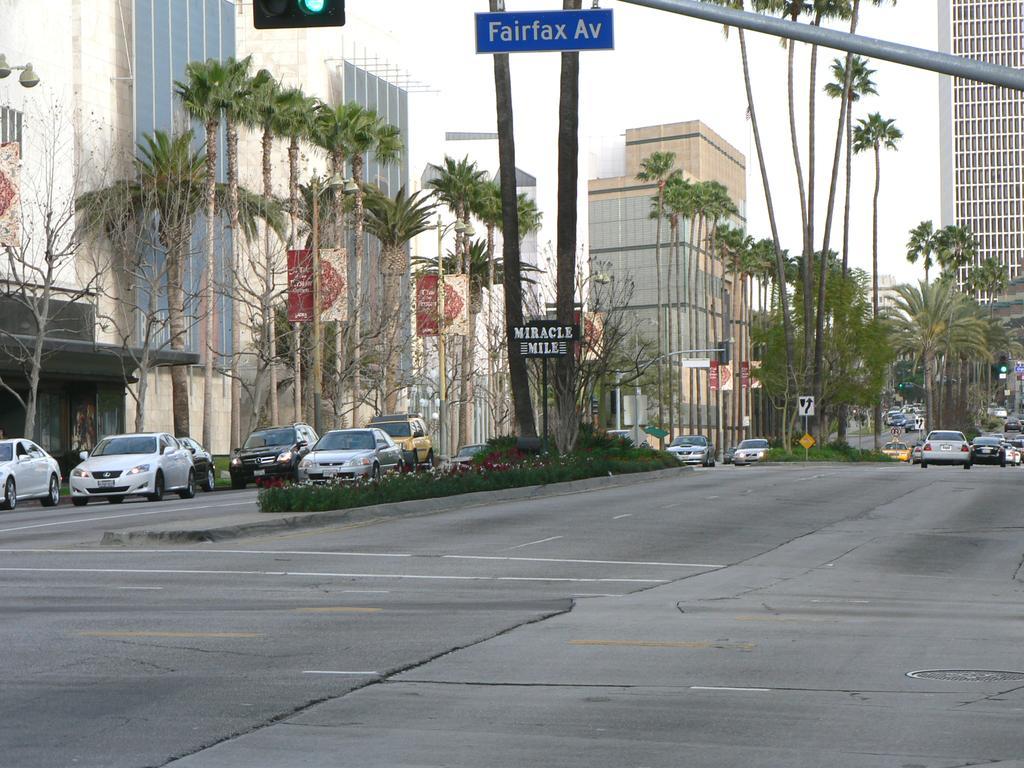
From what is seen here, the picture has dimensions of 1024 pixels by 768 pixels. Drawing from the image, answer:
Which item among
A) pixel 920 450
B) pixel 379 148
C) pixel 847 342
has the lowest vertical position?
pixel 920 450

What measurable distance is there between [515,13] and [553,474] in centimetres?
1872

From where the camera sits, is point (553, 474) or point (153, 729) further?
point (553, 474)

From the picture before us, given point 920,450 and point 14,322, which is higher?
point 14,322

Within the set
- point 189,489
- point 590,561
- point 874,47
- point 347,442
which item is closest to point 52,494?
point 189,489

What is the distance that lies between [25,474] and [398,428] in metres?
15.4

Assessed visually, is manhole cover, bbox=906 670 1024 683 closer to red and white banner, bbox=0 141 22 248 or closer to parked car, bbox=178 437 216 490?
parked car, bbox=178 437 216 490

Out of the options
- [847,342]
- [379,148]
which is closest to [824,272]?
[847,342]

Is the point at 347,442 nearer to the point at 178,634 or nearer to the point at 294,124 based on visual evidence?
the point at 294,124

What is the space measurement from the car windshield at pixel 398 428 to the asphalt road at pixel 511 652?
983 inches

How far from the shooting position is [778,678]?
31.7 ft

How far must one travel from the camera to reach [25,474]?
33.9 meters

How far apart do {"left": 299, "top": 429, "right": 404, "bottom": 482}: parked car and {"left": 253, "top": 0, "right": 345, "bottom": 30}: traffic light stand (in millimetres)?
19774

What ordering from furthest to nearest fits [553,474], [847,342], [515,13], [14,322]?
1. [847,342]
2. [14,322]
3. [553,474]
4. [515,13]

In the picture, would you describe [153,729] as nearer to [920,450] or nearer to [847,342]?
[920,450]
